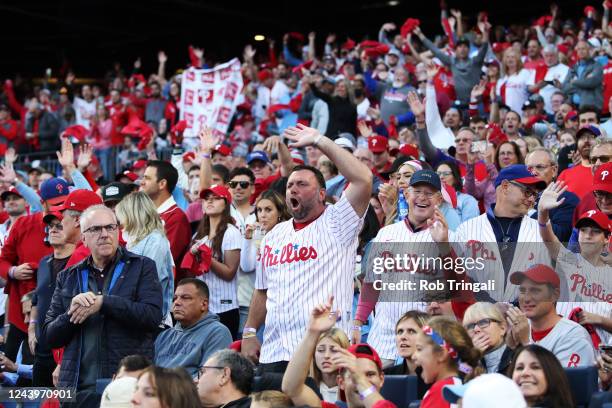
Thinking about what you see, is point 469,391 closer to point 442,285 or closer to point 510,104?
point 442,285

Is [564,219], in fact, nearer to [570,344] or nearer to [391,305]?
[391,305]

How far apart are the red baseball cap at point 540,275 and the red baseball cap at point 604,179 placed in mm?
1266

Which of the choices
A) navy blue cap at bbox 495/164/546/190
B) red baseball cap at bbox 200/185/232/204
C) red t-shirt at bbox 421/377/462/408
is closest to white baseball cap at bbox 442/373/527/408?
red t-shirt at bbox 421/377/462/408

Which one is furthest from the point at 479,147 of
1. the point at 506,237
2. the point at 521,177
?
the point at 506,237

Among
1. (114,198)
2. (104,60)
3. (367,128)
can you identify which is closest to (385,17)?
(104,60)

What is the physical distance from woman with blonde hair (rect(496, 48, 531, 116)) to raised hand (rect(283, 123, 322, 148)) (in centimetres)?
920

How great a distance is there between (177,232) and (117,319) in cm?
264

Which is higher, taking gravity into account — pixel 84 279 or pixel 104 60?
pixel 104 60

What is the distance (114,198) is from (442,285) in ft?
10.9

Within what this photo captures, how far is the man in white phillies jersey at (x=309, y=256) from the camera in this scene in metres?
6.60

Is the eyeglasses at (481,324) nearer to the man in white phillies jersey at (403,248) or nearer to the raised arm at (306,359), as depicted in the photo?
the man in white phillies jersey at (403,248)

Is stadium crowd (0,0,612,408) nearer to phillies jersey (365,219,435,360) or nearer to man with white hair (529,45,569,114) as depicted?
phillies jersey (365,219,435,360)

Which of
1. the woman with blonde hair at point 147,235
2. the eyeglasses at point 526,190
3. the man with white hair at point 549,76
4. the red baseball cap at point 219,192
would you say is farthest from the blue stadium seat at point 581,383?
the man with white hair at point 549,76

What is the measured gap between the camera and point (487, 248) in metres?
7.15
